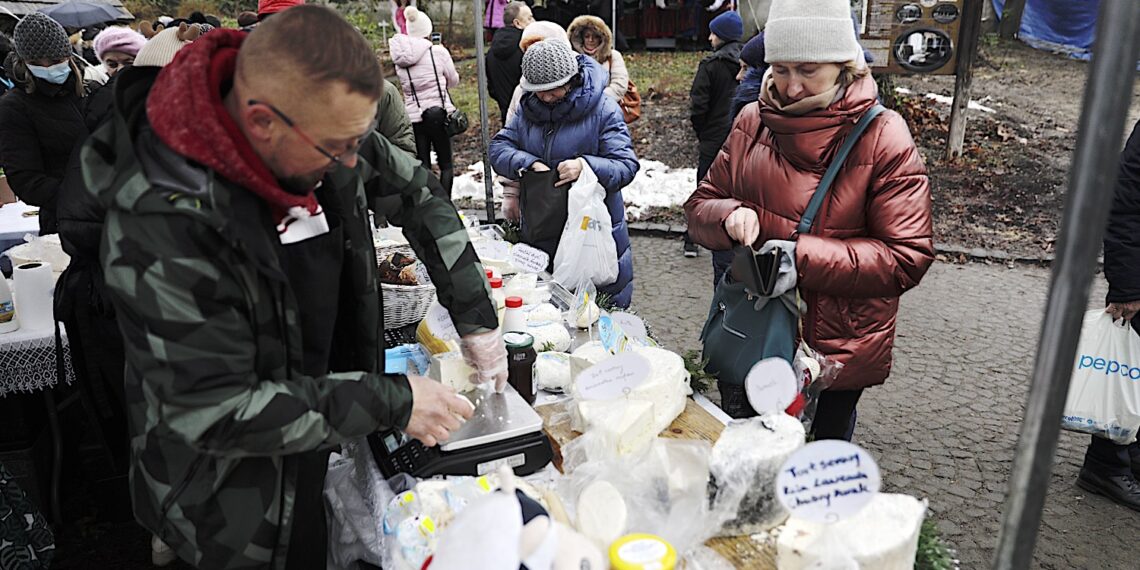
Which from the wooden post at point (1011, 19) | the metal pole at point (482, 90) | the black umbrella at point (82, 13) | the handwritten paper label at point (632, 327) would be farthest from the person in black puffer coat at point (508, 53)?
the wooden post at point (1011, 19)

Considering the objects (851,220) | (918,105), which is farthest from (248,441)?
(918,105)

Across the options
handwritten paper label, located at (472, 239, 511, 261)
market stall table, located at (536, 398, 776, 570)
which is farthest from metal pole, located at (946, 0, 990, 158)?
market stall table, located at (536, 398, 776, 570)

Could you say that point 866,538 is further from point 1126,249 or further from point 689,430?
point 1126,249

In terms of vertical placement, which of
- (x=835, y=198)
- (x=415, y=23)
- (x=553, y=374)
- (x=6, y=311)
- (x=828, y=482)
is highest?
(x=415, y=23)

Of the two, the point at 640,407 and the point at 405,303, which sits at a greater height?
the point at 640,407

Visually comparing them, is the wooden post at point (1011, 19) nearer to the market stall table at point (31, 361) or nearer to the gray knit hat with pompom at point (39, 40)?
the gray knit hat with pompom at point (39, 40)

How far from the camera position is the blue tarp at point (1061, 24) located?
Answer: 8.34 m

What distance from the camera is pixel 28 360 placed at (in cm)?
267

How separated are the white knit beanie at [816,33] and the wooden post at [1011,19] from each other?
9.92 metres

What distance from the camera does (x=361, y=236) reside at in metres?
1.47

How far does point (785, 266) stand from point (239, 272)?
1.37 metres

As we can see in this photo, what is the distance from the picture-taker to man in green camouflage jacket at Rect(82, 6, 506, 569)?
1.10m

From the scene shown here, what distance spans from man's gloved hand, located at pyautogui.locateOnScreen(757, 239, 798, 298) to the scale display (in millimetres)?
5854

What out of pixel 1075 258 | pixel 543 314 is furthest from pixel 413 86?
pixel 1075 258
